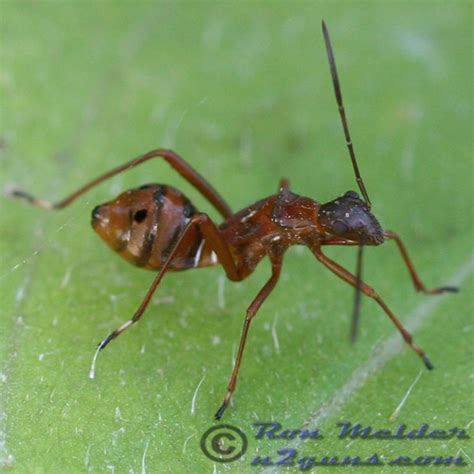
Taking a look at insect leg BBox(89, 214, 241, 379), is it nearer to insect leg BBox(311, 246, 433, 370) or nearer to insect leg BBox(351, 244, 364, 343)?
insect leg BBox(311, 246, 433, 370)

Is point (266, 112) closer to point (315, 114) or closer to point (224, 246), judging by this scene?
point (315, 114)

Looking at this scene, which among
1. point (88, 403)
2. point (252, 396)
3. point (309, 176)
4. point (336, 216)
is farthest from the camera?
point (309, 176)

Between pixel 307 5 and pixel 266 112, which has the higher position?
pixel 307 5

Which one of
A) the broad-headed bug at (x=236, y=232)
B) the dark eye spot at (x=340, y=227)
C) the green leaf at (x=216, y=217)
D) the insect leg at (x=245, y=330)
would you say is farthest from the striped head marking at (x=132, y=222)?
the dark eye spot at (x=340, y=227)

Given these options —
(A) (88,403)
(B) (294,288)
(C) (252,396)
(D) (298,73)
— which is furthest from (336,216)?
(D) (298,73)

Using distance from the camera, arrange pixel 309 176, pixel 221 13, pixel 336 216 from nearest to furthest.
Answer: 1. pixel 336 216
2. pixel 309 176
3. pixel 221 13

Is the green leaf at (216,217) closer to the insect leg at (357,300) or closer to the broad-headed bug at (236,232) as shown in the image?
the insect leg at (357,300)

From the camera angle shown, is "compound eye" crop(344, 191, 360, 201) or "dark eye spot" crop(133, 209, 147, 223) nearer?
"dark eye spot" crop(133, 209, 147, 223)

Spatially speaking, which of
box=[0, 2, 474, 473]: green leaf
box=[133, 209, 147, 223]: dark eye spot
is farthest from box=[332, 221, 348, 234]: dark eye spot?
box=[133, 209, 147, 223]: dark eye spot
